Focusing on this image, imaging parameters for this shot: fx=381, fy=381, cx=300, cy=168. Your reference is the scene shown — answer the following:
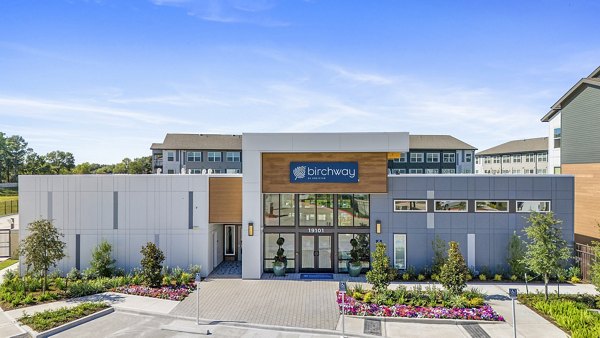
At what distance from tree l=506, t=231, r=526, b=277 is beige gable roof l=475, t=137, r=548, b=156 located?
Answer: 4410 cm

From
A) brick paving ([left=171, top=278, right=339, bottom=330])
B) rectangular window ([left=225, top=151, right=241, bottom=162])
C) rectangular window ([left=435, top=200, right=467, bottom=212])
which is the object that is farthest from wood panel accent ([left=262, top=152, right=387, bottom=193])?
rectangular window ([left=225, top=151, right=241, bottom=162])

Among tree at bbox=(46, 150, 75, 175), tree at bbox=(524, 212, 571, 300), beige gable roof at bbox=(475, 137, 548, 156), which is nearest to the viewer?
tree at bbox=(524, 212, 571, 300)

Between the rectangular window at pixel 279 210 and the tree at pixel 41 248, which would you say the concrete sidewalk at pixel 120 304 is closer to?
the tree at pixel 41 248

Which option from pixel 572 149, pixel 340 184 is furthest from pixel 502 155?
pixel 340 184

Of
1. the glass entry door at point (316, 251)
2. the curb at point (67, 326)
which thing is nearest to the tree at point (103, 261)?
the curb at point (67, 326)

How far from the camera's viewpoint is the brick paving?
13.0 meters

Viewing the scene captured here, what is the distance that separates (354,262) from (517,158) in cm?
5290

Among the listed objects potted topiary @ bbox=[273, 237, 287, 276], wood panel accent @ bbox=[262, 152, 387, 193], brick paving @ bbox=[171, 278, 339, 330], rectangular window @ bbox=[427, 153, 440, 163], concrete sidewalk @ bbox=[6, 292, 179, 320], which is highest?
rectangular window @ bbox=[427, 153, 440, 163]

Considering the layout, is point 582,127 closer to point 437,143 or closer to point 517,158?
point 437,143

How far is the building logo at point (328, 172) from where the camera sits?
59.2 ft

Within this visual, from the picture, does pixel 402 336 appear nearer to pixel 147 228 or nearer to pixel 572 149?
pixel 147 228

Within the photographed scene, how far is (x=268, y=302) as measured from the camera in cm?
1470

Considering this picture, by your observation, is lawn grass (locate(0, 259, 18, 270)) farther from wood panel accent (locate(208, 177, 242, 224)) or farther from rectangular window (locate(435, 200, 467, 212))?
rectangular window (locate(435, 200, 467, 212))

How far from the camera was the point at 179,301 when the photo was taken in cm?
1477
